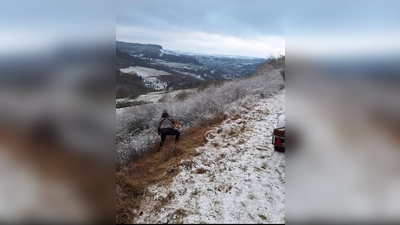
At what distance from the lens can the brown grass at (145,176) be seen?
2.79 metres

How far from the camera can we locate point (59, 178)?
5.93ft

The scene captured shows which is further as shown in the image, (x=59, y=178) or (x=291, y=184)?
(x=291, y=184)

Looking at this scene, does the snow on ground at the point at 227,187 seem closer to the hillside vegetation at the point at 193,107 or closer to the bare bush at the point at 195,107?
the bare bush at the point at 195,107

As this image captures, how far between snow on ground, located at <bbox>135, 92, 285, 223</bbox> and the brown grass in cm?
14

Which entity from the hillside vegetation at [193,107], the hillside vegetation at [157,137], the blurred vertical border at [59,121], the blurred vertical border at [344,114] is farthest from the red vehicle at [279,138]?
the hillside vegetation at [193,107]

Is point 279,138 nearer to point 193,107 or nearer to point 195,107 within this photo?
point 195,107

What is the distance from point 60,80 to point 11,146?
0.70 metres

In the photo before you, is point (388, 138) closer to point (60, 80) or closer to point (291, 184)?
point (291, 184)

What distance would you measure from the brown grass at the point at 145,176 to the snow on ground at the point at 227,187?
135 millimetres

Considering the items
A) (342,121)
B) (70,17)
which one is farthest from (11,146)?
(342,121)

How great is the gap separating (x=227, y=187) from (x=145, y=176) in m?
1.56

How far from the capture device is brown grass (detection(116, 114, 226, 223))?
9.16ft

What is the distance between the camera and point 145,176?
13.2ft

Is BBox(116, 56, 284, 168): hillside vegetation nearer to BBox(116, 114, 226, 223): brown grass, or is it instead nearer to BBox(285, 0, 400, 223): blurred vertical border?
BBox(116, 114, 226, 223): brown grass
